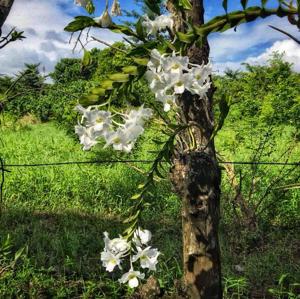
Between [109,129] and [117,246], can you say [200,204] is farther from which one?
[109,129]

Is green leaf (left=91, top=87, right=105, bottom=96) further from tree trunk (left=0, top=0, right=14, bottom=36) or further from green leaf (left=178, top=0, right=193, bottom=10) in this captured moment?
tree trunk (left=0, top=0, right=14, bottom=36)

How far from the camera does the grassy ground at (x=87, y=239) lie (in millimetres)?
3150

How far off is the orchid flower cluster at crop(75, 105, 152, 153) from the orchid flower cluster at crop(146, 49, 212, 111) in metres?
0.05

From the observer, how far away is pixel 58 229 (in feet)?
14.1

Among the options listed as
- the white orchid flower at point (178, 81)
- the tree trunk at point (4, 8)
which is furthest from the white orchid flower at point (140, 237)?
the tree trunk at point (4, 8)

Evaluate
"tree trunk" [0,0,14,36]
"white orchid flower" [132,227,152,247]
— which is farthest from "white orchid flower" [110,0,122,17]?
"tree trunk" [0,0,14,36]

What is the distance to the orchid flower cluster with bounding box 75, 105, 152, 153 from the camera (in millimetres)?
943

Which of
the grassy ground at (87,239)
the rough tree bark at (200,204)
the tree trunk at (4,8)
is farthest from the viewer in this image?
the grassy ground at (87,239)

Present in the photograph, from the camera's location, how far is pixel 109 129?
0.95 meters

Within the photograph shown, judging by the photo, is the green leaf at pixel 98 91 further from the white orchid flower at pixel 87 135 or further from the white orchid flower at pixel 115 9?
the white orchid flower at pixel 115 9

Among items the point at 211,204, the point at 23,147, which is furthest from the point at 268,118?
the point at 23,147

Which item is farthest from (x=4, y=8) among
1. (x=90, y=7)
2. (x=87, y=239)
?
(x=87, y=239)

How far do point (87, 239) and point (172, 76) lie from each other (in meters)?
3.28

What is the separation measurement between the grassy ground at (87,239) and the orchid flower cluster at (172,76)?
1623 millimetres
